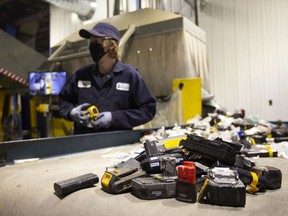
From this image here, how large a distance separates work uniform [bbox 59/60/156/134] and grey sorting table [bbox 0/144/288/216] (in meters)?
0.69

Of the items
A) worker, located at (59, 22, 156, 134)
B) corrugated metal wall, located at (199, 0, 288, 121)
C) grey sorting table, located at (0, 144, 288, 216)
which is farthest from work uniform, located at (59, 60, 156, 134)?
corrugated metal wall, located at (199, 0, 288, 121)

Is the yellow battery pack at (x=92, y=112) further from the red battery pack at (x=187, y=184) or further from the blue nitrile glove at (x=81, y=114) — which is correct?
the red battery pack at (x=187, y=184)

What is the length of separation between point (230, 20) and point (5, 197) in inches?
189

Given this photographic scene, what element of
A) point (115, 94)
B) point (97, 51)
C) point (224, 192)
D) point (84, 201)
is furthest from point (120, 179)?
point (97, 51)

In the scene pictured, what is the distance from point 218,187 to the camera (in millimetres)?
529

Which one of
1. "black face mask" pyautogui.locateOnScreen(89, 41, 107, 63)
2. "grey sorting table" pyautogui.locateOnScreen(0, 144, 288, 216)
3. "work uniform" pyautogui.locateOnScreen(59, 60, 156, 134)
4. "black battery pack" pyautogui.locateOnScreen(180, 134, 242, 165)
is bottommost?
"grey sorting table" pyautogui.locateOnScreen(0, 144, 288, 216)

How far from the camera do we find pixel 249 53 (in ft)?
14.8

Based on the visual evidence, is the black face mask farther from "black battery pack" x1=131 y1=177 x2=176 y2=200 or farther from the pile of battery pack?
"black battery pack" x1=131 y1=177 x2=176 y2=200

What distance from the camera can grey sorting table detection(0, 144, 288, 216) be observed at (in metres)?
0.51

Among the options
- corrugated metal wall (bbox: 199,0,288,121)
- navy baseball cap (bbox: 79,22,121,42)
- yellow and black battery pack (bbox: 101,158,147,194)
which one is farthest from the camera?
corrugated metal wall (bbox: 199,0,288,121)

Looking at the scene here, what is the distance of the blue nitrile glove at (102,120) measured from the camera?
56.6 inches

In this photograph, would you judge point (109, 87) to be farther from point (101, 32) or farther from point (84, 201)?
point (84, 201)

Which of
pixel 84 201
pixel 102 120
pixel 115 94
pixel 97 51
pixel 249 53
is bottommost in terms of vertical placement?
pixel 84 201

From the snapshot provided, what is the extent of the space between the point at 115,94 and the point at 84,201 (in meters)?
1.04
